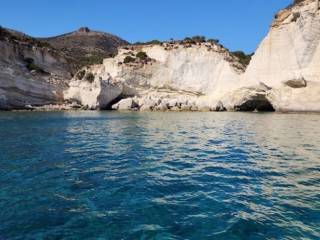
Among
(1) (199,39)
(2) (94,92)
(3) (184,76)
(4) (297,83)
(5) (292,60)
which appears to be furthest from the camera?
(1) (199,39)

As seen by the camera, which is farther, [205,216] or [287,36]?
[287,36]

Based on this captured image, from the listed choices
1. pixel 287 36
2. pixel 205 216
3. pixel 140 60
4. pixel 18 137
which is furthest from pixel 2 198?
pixel 140 60

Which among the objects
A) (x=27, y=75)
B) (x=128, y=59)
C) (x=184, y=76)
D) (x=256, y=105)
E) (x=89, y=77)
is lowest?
(x=256, y=105)

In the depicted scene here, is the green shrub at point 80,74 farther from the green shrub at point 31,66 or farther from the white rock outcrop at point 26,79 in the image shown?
the green shrub at point 31,66

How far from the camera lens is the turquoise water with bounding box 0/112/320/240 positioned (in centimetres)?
704

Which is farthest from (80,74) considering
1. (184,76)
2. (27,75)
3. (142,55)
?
(184,76)

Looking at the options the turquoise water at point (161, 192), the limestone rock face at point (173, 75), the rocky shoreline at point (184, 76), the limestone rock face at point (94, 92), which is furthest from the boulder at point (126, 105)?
the turquoise water at point (161, 192)

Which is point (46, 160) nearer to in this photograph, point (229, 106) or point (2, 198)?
point (2, 198)

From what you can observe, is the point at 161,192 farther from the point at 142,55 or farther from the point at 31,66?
the point at 142,55

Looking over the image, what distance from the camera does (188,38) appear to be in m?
71.7

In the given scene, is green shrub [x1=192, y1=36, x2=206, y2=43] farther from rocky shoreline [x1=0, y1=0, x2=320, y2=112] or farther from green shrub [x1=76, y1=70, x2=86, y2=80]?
green shrub [x1=76, y1=70, x2=86, y2=80]

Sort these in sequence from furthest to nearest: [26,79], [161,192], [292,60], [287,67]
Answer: [26,79], [287,67], [292,60], [161,192]

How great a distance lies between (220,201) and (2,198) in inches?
212

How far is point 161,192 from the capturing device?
962cm
